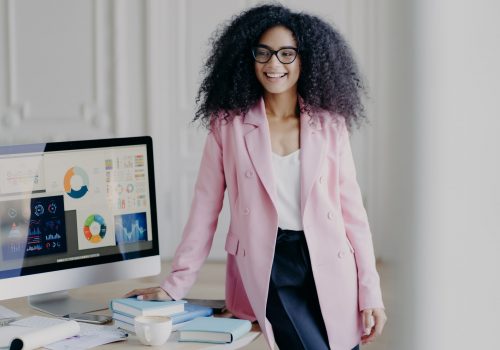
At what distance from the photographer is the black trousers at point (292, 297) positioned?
1.68m

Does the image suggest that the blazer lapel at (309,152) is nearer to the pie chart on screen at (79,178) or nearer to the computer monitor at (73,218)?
the computer monitor at (73,218)

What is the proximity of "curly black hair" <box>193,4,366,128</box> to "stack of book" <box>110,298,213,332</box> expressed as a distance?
463 millimetres

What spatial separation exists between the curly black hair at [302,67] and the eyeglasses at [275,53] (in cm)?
2

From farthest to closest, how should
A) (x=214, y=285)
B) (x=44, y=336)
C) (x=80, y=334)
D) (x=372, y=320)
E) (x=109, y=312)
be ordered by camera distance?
(x=214, y=285) < (x=109, y=312) < (x=372, y=320) < (x=80, y=334) < (x=44, y=336)

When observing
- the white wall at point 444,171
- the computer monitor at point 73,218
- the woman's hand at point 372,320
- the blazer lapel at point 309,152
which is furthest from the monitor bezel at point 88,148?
the white wall at point 444,171

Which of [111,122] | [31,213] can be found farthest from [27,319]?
[111,122]

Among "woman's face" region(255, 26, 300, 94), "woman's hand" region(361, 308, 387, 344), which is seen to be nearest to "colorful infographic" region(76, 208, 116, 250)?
"woman's face" region(255, 26, 300, 94)

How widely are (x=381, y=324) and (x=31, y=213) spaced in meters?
0.91

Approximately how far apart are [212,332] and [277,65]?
0.63m

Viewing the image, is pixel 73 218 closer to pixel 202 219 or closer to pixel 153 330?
pixel 202 219

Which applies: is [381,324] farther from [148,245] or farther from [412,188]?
[412,188]

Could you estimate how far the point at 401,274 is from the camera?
33 cm

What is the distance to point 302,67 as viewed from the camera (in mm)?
1767

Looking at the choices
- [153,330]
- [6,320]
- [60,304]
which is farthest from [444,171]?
[60,304]
